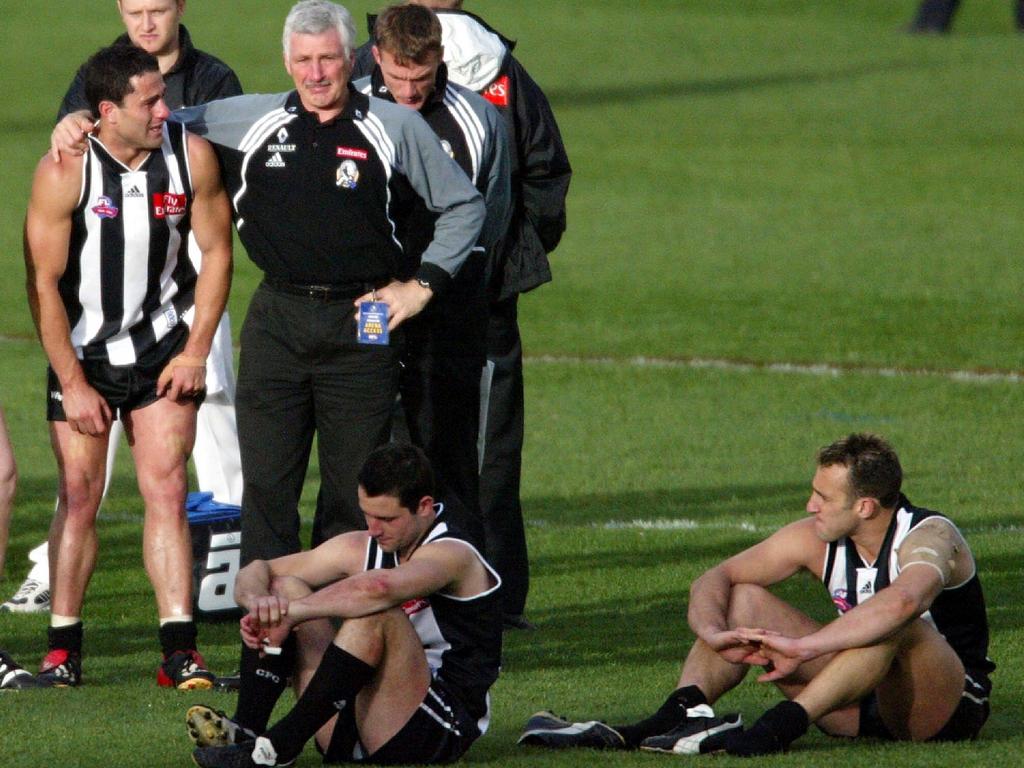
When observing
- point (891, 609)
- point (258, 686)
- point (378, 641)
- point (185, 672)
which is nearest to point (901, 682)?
point (891, 609)

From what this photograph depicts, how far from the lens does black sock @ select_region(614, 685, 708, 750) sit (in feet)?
20.6

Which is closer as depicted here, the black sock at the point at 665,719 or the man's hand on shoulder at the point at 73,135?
the black sock at the point at 665,719

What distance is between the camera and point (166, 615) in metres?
7.23

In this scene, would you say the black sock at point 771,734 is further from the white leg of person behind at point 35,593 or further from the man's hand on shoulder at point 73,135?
the white leg of person behind at point 35,593

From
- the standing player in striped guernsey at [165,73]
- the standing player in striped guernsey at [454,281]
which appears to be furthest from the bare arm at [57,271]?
the standing player in striped guernsey at [165,73]

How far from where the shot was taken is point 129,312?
7.19 m

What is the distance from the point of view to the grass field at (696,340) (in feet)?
24.7

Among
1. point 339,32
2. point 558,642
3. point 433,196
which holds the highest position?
point 339,32

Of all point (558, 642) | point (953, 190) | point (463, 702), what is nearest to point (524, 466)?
point (558, 642)

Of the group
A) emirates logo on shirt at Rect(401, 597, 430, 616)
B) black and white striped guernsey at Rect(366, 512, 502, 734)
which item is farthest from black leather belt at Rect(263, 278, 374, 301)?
emirates logo on shirt at Rect(401, 597, 430, 616)

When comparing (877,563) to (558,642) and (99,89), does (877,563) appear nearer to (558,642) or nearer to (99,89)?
(558,642)

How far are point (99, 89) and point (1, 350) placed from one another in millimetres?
10658

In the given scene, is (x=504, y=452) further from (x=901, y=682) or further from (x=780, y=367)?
(x=780, y=367)

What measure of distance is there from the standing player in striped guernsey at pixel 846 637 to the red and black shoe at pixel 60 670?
66.4 inches
